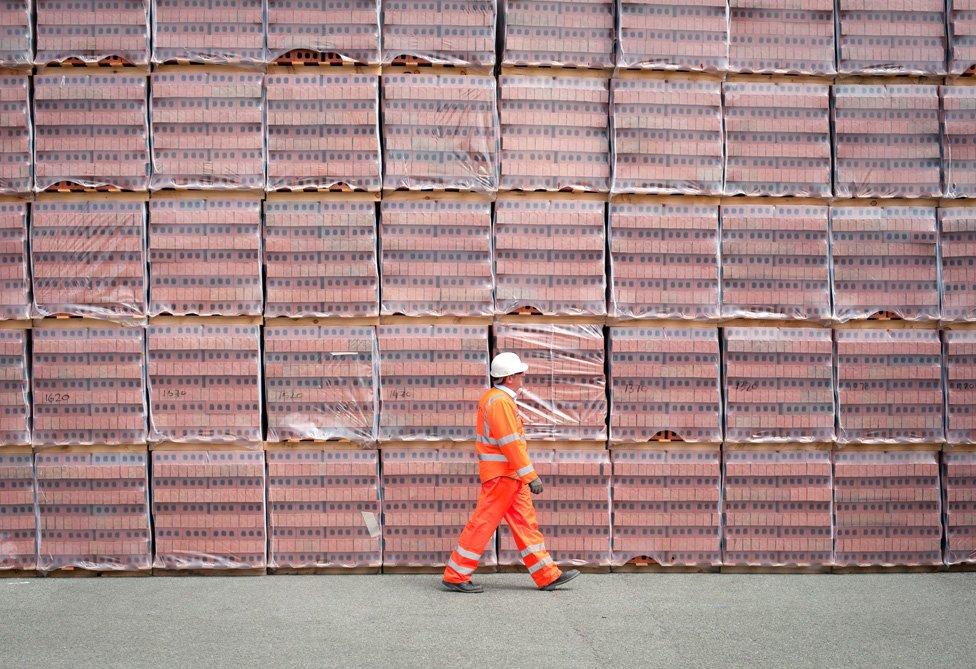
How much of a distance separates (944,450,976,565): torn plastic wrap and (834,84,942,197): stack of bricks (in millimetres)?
2190

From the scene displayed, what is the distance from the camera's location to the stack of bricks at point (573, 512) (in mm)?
8195

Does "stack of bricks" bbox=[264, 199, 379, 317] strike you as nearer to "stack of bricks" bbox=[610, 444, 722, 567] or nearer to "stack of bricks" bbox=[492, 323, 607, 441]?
"stack of bricks" bbox=[492, 323, 607, 441]

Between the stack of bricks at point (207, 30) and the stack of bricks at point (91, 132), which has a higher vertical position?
the stack of bricks at point (207, 30)

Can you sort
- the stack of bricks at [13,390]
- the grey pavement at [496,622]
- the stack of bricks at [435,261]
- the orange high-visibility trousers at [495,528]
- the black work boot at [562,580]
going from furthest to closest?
the stack of bricks at [435,261], the stack of bricks at [13,390], the black work boot at [562,580], the orange high-visibility trousers at [495,528], the grey pavement at [496,622]

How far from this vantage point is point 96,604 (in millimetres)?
7312

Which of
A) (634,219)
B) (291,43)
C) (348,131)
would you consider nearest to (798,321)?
(634,219)

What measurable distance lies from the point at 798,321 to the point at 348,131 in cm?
394

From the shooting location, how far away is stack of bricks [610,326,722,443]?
8.25m

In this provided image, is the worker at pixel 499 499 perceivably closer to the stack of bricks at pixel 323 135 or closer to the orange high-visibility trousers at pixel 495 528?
the orange high-visibility trousers at pixel 495 528

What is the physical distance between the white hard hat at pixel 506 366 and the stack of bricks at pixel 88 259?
2.85 meters

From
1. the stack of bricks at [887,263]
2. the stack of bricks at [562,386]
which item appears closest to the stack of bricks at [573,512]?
the stack of bricks at [562,386]

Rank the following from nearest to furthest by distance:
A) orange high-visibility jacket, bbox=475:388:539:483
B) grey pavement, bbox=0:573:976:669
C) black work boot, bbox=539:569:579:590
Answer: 1. grey pavement, bbox=0:573:976:669
2. orange high-visibility jacket, bbox=475:388:539:483
3. black work boot, bbox=539:569:579:590

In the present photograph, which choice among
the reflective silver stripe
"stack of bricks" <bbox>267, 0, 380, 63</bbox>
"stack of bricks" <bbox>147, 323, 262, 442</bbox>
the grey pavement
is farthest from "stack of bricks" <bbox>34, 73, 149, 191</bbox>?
the reflective silver stripe

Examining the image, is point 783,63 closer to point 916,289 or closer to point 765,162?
point 765,162
